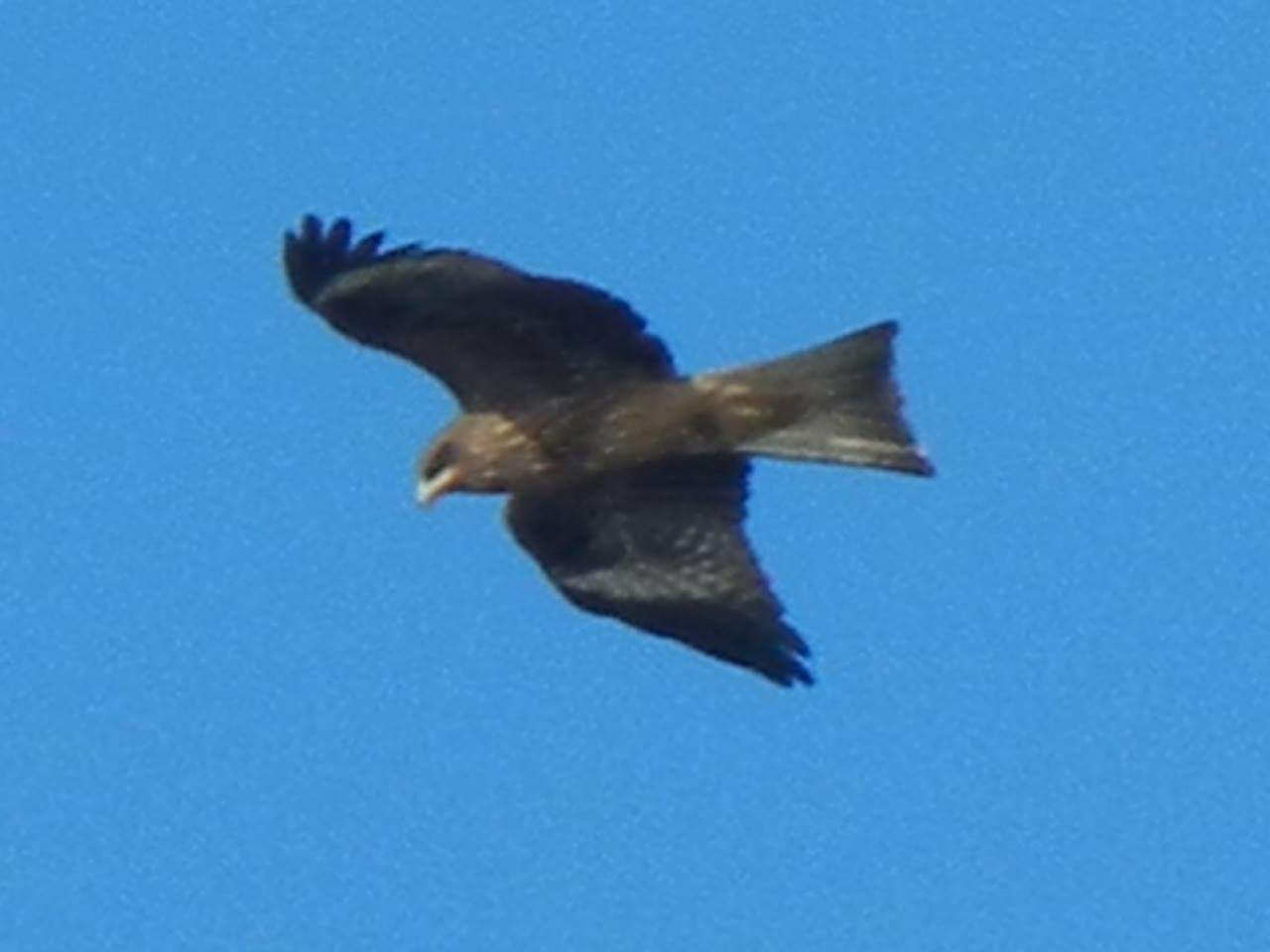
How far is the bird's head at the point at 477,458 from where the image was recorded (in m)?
13.9

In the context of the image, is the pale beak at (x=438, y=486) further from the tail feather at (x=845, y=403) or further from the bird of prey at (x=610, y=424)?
the tail feather at (x=845, y=403)

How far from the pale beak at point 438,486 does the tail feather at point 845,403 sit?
110cm

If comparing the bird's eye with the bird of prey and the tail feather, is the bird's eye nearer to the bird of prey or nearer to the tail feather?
the bird of prey

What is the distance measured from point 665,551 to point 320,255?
57.7 inches

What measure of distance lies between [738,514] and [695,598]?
29 centimetres

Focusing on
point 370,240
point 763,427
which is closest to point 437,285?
point 370,240

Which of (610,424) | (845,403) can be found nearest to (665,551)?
(610,424)

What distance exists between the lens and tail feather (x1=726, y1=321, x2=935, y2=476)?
1323 cm

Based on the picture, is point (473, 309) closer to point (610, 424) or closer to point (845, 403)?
point (610, 424)

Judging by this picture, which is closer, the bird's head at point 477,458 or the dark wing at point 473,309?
the dark wing at point 473,309

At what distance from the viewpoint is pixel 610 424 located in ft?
44.8

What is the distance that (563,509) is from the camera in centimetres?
1418

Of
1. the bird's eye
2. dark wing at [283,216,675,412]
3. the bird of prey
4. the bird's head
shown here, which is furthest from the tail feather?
the bird's eye

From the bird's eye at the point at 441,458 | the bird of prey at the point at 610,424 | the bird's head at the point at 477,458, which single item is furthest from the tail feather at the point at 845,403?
the bird's eye at the point at 441,458
